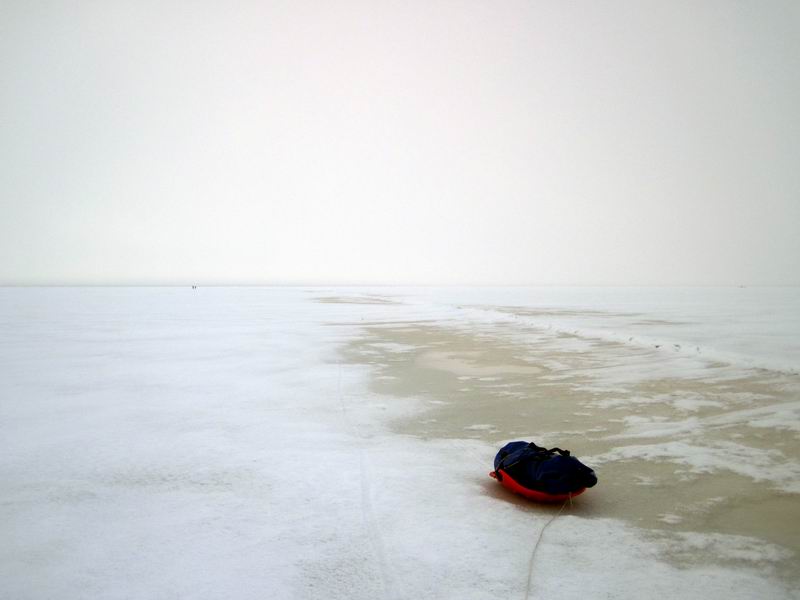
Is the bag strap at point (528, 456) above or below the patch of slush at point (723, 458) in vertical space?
above

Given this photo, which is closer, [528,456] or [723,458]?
[528,456]

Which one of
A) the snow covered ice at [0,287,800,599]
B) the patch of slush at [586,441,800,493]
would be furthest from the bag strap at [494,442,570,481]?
the patch of slush at [586,441,800,493]

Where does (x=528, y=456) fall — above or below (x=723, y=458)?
above

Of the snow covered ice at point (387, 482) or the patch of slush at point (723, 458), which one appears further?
the patch of slush at point (723, 458)

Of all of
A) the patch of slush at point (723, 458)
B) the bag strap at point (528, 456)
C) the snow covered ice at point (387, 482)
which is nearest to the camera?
the snow covered ice at point (387, 482)

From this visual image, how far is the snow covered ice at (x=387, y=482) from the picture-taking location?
12.4 feet

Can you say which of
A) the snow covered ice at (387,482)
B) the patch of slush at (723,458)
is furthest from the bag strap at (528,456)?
the patch of slush at (723,458)

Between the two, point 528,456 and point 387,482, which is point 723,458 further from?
point 387,482

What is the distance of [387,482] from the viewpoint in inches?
219

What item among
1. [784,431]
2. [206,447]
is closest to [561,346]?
[784,431]

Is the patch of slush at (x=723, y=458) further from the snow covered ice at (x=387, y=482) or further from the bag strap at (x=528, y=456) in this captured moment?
the bag strap at (x=528, y=456)

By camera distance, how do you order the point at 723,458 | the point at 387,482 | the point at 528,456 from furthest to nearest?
1. the point at 723,458
2. the point at 387,482
3. the point at 528,456

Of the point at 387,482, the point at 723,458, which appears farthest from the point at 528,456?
the point at 723,458

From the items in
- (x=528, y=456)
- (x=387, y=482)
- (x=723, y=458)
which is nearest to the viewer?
(x=528, y=456)
